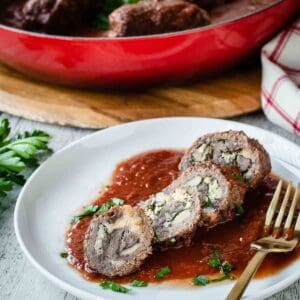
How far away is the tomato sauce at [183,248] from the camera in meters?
2.69

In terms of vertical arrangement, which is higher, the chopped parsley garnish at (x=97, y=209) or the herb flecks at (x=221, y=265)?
the herb flecks at (x=221, y=265)

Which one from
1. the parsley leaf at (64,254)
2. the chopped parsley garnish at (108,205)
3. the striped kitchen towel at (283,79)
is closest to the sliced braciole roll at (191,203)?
the chopped parsley garnish at (108,205)

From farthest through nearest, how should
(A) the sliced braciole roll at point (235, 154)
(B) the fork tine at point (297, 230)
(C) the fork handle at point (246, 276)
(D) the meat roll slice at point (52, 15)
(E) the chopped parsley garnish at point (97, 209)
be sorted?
1. (D) the meat roll slice at point (52, 15)
2. (A) the sliced braciole roll at point (235, 154)
3. (E) the chopped parsley garnish at point (97, 209)
4. (B) the fork tine at point (297, 230)
5. (C) the fork handle at point (246, 276)

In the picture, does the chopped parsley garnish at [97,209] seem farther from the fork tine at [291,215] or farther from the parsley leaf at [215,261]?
the fork tine at [291,215]

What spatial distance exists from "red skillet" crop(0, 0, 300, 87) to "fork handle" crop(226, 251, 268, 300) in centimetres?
148

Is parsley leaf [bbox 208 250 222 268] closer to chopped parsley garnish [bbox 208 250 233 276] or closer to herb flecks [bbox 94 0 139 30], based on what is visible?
chopped parsley garnish [bbox 208 250 233 276]

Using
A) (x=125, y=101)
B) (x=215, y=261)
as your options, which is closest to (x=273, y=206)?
(x=215, y=261)

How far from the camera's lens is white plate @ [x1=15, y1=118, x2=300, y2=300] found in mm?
2582

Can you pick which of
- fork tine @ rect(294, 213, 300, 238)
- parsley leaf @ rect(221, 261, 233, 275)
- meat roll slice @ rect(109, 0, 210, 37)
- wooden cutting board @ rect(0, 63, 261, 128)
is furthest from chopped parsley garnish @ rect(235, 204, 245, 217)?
meat roll slice @ rect(109, 0, 210, 37)

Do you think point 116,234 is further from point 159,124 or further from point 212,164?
point 159,124

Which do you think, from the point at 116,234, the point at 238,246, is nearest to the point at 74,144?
the point at 116,234

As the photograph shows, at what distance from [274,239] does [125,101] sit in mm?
1579

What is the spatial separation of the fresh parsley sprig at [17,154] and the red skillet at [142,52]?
459 millimetres

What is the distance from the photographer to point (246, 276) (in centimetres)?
248
